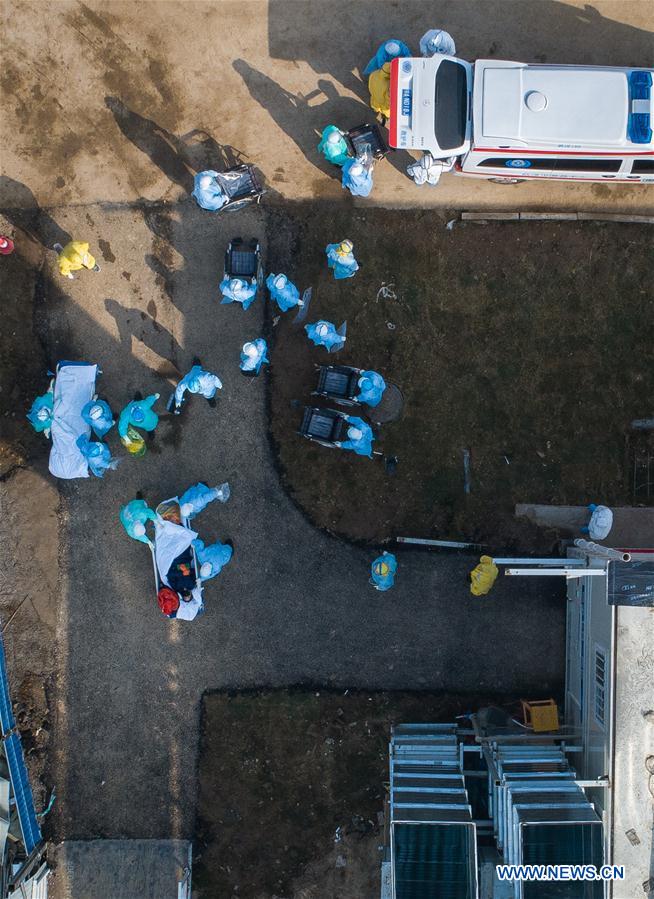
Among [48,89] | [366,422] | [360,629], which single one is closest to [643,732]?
[360,629]

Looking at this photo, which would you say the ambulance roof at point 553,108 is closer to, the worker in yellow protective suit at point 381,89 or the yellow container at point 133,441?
the worker in yellow protective suit at point 381,89

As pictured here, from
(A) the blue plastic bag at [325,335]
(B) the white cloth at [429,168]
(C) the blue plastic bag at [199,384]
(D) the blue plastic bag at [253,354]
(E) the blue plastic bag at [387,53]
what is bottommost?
(C) the blue plastic bag at [199,384]

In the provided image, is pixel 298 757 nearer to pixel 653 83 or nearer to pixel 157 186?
pixel 157 186

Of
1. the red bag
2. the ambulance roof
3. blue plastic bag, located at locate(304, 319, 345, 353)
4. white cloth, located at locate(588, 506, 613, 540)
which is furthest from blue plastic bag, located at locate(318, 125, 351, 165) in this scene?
the red bag

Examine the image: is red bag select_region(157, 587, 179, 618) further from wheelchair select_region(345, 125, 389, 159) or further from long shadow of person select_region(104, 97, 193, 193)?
wheelchair select_region(345, 125, 389, 159)

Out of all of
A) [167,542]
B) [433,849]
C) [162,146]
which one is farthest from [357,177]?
[433,849]

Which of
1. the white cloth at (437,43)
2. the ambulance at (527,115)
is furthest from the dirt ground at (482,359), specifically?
the white cloth at (437,43)
